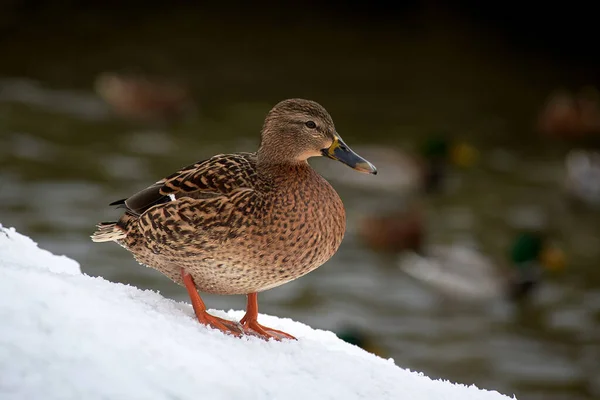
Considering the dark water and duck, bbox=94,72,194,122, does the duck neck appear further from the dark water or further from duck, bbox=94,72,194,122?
duck, bbox=94,72,194,122

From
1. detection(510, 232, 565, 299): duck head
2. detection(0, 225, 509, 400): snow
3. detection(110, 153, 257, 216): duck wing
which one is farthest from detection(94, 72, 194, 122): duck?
detection(0, 225, 509, 400): snow

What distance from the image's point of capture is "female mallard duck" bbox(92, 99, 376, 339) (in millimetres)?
3162

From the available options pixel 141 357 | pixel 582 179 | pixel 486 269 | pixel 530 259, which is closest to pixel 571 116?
pixel 582 179

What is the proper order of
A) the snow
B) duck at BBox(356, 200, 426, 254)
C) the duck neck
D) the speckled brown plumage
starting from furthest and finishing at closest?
duck at BBox(356, 200, 426, 254) < the duck neck < the speckled brown plumage < the snow

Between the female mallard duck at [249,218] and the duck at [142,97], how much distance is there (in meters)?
12.4

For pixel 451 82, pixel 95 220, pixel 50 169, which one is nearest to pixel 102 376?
pixel 95 220

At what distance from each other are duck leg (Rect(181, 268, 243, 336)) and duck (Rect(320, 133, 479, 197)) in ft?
36.9

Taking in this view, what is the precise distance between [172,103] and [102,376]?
13587 mm

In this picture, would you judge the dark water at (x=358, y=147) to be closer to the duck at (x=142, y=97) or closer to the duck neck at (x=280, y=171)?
the duck at (x=142, y=97)

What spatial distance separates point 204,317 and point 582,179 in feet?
39.3

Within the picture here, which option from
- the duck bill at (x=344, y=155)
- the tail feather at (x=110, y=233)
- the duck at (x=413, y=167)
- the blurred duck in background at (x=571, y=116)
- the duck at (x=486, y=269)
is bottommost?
the tail feather at (x=110, y=233)

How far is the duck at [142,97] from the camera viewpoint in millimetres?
15727

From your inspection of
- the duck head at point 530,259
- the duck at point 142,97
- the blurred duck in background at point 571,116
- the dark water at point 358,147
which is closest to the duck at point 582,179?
the dark water at point 358,147

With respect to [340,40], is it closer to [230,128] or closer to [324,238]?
[230,128]
